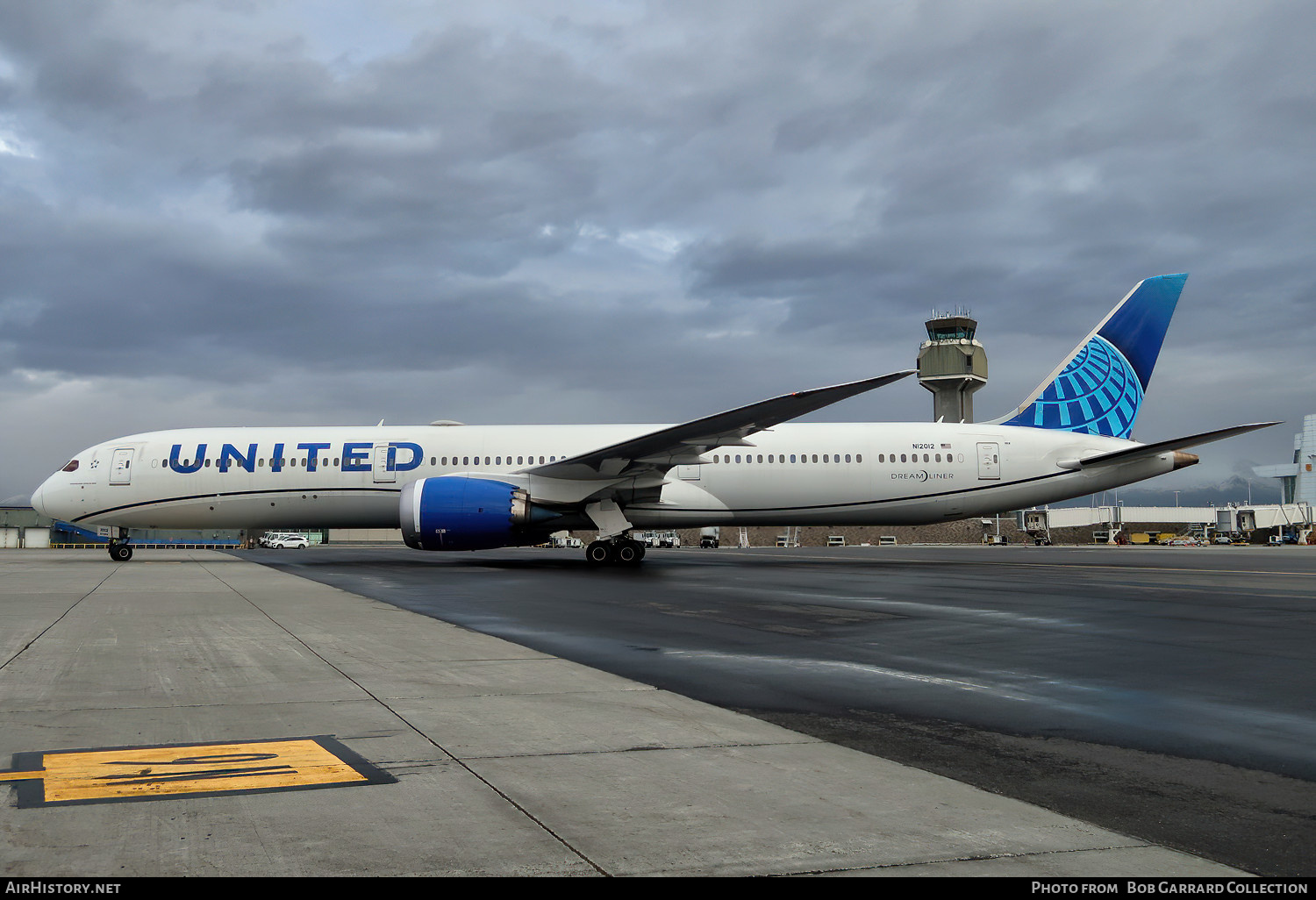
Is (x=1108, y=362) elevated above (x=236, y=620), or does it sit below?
above

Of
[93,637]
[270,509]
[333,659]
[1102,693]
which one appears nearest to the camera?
[1102,693]

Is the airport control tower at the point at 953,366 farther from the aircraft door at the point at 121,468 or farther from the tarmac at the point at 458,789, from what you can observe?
the tarmac at the point at 458,789

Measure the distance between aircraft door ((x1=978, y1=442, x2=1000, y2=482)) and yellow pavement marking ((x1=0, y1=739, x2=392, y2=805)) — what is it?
72.5ft

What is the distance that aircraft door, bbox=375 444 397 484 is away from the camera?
2389 centimetres

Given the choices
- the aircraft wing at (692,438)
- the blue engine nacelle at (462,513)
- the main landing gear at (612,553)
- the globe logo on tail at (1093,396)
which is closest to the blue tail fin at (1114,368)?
the globe logo on tail at (1093,396)

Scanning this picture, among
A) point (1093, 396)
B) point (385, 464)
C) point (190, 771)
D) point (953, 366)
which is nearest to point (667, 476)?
point (385, 464)

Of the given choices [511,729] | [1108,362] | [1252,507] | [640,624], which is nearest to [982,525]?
[1252,507]

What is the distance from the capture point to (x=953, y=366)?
3718 inches

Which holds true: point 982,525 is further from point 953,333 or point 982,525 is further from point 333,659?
point 333,659

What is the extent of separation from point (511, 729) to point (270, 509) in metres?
21.5

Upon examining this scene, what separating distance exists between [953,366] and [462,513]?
82.2 metres

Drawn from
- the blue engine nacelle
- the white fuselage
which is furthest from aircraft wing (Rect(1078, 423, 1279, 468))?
the blue engine nacelle

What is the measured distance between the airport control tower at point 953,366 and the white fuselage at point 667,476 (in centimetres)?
7181

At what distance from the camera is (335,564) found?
2447 cm
